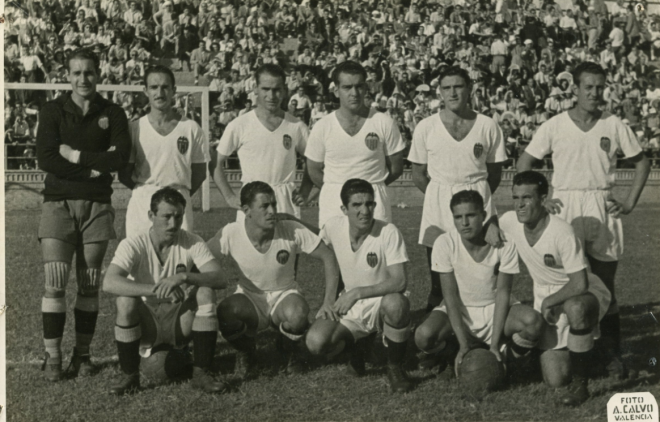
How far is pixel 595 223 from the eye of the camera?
4797 millimetres

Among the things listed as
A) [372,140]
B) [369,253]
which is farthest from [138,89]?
[369,253]

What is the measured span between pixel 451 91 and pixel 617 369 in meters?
2.11

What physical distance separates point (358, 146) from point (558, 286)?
64.4 inches

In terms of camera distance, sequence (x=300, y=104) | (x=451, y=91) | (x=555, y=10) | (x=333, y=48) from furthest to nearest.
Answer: (x=300, y=104) → (x=333, y=48) → (x=555, y=10) → (x=451, y=91)

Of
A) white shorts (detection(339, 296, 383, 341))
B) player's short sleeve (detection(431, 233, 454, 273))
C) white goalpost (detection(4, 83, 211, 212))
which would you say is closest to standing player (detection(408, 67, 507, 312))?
player's short sleeve (detection(431, 233, 454, 273))

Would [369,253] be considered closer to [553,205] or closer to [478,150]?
[478,150]

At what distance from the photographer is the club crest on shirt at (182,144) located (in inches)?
184

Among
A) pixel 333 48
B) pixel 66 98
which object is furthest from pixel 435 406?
pixel 333 48

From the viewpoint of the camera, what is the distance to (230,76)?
33.4 ft

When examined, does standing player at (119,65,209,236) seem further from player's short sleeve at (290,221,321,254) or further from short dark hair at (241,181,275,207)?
player's short sleeve at (290,221,321,254)

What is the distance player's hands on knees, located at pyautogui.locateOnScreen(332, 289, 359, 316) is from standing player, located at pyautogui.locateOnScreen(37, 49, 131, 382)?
60.9 inches

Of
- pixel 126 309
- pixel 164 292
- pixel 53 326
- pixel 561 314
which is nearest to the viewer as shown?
pixel 164 292

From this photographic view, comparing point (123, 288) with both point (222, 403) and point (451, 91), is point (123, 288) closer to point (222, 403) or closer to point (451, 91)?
point (222, 403)

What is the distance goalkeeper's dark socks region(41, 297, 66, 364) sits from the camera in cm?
435
